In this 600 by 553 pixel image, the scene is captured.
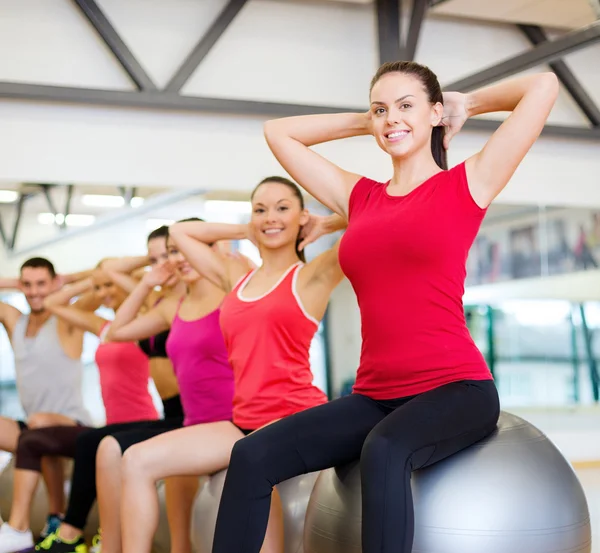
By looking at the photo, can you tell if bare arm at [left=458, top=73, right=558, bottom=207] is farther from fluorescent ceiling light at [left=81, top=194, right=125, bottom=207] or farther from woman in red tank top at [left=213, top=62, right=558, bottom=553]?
fluorescent ceiling light at [left=81, top=194, right=125, bottom=207]

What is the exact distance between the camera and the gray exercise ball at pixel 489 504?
1806mm

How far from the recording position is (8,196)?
4.65 m

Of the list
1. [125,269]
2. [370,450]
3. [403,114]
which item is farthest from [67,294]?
[370,450]

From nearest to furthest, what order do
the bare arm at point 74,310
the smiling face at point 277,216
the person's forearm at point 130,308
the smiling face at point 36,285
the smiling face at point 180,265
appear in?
the smiling face at point 277,216 → the smiling face at point 180,265 → the person's forearm at point 130,308 → the bare arm at point 74,310 → the smiling face at point 36,285

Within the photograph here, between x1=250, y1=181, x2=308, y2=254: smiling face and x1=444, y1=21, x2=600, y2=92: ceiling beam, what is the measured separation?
3.05 meters

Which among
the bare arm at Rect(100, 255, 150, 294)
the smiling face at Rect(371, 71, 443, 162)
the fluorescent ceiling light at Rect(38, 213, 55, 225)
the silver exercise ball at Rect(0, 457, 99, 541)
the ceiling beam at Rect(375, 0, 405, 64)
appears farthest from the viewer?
the ceiling beam at Rect(375, 0, 405, 64)

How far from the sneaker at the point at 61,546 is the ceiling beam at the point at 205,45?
2.94 metres

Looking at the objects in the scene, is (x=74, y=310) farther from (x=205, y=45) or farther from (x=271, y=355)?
(x=205, y=45)

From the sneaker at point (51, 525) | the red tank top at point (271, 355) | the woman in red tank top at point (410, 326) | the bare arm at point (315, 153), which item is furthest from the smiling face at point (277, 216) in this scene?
the sneaker at point (51, 525)

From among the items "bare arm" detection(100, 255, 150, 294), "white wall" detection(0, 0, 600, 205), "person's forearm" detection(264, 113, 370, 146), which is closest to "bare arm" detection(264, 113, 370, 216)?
"person's forearm" detection(264, 113, 370, 146)

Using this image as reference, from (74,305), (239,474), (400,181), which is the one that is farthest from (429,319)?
(74,305)

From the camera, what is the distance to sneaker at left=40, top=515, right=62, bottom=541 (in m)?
3.29

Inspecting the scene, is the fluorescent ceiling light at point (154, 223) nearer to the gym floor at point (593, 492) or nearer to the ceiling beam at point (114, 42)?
the ceiling beam at point (114, 42)

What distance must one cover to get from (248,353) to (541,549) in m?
0.98
